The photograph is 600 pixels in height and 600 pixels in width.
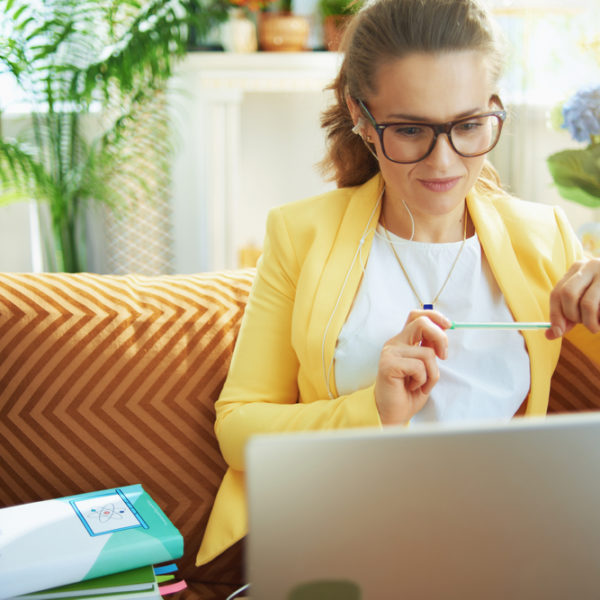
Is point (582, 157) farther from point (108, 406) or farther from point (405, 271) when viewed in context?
point (108, 406)

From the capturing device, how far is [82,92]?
2.81 meters

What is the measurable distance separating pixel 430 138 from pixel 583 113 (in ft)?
2.91

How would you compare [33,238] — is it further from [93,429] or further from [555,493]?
[555,493]

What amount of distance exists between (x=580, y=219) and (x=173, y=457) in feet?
8.27

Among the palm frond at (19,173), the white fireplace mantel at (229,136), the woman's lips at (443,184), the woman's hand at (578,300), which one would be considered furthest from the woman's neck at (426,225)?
the palm frond at (19,173)

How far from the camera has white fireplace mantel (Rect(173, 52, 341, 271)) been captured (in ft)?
10.2

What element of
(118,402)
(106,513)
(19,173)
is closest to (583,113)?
(118,402)

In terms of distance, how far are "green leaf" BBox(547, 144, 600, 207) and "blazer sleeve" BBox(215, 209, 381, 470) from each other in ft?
3.09

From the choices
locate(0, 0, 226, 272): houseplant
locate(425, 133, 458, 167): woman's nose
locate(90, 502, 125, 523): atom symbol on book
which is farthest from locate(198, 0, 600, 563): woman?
locate(0, 0, 226, 272): houseplant

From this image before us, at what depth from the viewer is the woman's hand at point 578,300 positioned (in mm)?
1014

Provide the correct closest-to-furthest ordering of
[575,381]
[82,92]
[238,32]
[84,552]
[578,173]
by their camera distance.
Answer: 1. [84,552]
2. [575,381]
3. [578,173]
4. [82,92]
5. [238,32]

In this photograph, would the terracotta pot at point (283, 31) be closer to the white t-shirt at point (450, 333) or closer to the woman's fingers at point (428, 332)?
the white t-shirt at point (450, 333)

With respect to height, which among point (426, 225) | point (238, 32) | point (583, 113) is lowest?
→ point (426, 225)

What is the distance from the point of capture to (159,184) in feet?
10.1
